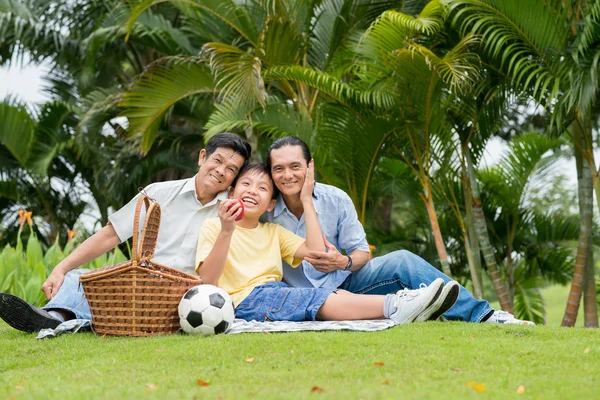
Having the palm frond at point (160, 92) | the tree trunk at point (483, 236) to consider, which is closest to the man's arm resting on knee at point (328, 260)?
the tree trunk at point (483, 236)

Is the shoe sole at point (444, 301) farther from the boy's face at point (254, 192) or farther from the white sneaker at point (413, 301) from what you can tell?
the boy's face at point (254, 192)

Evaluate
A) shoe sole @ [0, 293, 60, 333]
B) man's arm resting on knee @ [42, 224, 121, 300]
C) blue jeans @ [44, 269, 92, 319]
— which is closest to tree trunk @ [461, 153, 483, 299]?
man's arm resting on knee @ [42, 224, 121, 300]

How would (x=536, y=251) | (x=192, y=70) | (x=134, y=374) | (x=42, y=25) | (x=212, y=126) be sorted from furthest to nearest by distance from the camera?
(x=42, y=25) < (x=536, y=251) < (x=192, y=70) < (x=212, y=126) < (x=134, y=374)

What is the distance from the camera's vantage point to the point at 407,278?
4.90 metres

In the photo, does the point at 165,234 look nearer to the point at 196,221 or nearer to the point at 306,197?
the point at 196,221

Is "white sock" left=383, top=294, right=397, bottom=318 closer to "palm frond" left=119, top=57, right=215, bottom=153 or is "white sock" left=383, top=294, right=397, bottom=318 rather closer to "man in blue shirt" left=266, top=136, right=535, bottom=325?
"man in blue shirt" left=266, top=136, right=535, bottom=325

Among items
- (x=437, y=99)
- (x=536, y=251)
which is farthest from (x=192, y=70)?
(x=536, y=251)

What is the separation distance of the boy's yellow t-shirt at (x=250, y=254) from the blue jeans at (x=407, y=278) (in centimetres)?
51

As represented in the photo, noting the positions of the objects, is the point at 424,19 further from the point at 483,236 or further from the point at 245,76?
the point at 483,236

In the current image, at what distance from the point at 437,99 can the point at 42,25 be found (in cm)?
773

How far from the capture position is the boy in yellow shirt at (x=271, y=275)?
14.9 ft

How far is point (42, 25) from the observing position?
40.7ft

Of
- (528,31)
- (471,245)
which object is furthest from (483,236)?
(528,31)

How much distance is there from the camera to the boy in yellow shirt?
14.9 ft
